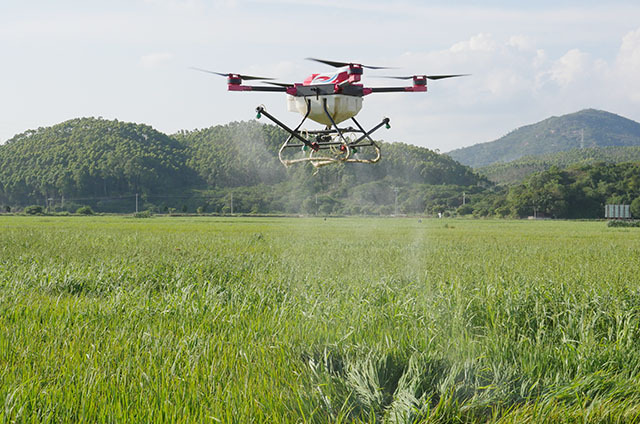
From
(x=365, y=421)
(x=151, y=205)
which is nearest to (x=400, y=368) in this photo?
(x=365, y=421)

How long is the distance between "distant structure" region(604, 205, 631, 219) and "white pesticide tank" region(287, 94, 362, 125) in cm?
9118

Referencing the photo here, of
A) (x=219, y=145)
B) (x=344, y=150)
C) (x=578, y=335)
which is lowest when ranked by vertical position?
(x=578, y=335)

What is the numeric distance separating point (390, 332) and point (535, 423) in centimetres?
203

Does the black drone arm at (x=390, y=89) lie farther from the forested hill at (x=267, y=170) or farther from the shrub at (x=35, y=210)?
the shrub at (x=35, y=210)

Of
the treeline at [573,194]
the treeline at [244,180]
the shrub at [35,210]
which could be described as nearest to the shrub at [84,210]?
the treeline at [244,180]

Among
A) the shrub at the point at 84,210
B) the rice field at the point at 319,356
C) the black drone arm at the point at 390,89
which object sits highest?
the black drone arm at the point at 390,89

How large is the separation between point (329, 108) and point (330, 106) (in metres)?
0.02

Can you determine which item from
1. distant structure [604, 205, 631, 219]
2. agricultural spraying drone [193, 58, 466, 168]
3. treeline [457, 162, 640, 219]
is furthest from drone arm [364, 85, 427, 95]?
distant structure [604, 205, 631, 219]

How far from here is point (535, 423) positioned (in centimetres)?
355

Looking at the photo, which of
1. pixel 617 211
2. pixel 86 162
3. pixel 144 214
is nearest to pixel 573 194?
pixel 617 211

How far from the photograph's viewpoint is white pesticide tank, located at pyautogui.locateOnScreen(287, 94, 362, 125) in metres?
4.25

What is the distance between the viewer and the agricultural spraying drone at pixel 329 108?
4.24 meters

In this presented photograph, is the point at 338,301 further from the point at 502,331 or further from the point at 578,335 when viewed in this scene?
the point at 578,335

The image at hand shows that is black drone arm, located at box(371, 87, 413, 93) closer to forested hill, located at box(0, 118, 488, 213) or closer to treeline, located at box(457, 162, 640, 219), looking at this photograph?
forested hill, located at box(0, 118, 488, 213)
